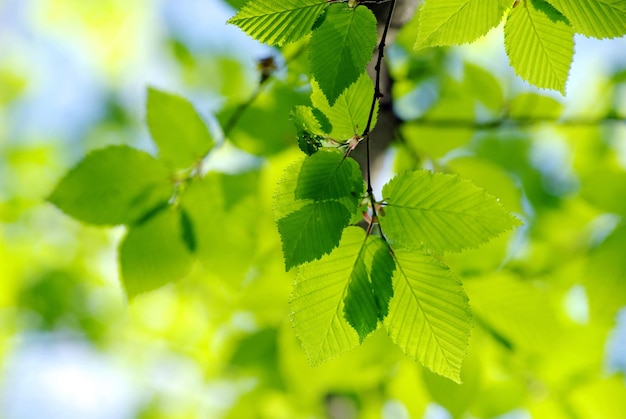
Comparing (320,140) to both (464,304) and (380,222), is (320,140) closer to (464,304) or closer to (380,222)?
(380,222)

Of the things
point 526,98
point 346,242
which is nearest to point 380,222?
point 346,242

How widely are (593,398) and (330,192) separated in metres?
1.29

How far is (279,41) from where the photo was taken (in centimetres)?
49

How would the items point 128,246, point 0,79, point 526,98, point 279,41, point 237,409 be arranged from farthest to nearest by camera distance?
point 0,79
point 237,409
point 526,98
point 128,246
point 279,41

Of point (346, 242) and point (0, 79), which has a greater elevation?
point (0, 79)

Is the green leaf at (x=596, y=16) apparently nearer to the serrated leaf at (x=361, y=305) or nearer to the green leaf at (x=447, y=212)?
the green leaf at (x=447, y=212)

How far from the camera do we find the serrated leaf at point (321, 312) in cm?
53

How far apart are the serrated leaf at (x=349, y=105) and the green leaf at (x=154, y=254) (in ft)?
1.70

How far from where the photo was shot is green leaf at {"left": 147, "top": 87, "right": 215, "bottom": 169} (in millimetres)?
1014

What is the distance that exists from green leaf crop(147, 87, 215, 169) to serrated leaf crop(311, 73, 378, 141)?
54 centimetres

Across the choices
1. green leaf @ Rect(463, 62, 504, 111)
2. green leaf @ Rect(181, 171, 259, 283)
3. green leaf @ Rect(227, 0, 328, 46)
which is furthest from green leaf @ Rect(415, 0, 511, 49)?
green leaf @ Rect(463, 62, 504, 111)

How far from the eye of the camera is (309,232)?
50 centimetres

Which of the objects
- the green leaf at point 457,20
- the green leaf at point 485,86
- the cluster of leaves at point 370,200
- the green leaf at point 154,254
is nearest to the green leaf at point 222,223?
the green leaf at point 154,254

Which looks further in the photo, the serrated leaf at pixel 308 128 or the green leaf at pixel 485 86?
the green leaf at pixel 485 86
